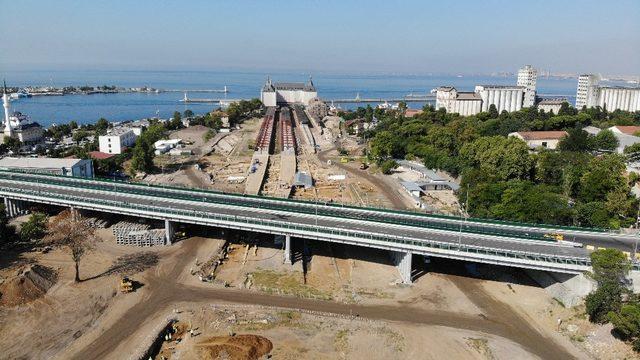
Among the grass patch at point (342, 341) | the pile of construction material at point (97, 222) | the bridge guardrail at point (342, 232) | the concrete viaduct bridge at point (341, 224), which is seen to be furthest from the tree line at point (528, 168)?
the pile of construction material at point (97, 222)

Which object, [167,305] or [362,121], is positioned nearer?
[167,305]

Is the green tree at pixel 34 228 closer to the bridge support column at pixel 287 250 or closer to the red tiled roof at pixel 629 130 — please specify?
the bridge support column at pixel 287 250

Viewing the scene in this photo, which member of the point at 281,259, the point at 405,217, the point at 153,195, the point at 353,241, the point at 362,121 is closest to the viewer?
the point at 353,241

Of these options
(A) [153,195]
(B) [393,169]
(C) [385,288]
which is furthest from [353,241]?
(B) [393,169]

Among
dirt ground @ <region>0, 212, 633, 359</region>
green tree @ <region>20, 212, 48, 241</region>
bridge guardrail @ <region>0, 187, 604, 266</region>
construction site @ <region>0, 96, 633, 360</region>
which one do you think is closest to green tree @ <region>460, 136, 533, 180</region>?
construction site @ <region>0, 96, 633, 360</region>

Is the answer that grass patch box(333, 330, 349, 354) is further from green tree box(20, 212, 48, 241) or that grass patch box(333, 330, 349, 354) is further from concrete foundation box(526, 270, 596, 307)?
green tree box(20, 212, 48, 241)

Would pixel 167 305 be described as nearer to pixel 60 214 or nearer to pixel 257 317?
pixel 257 317

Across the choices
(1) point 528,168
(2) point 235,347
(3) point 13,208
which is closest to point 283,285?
(2) point 235,347
